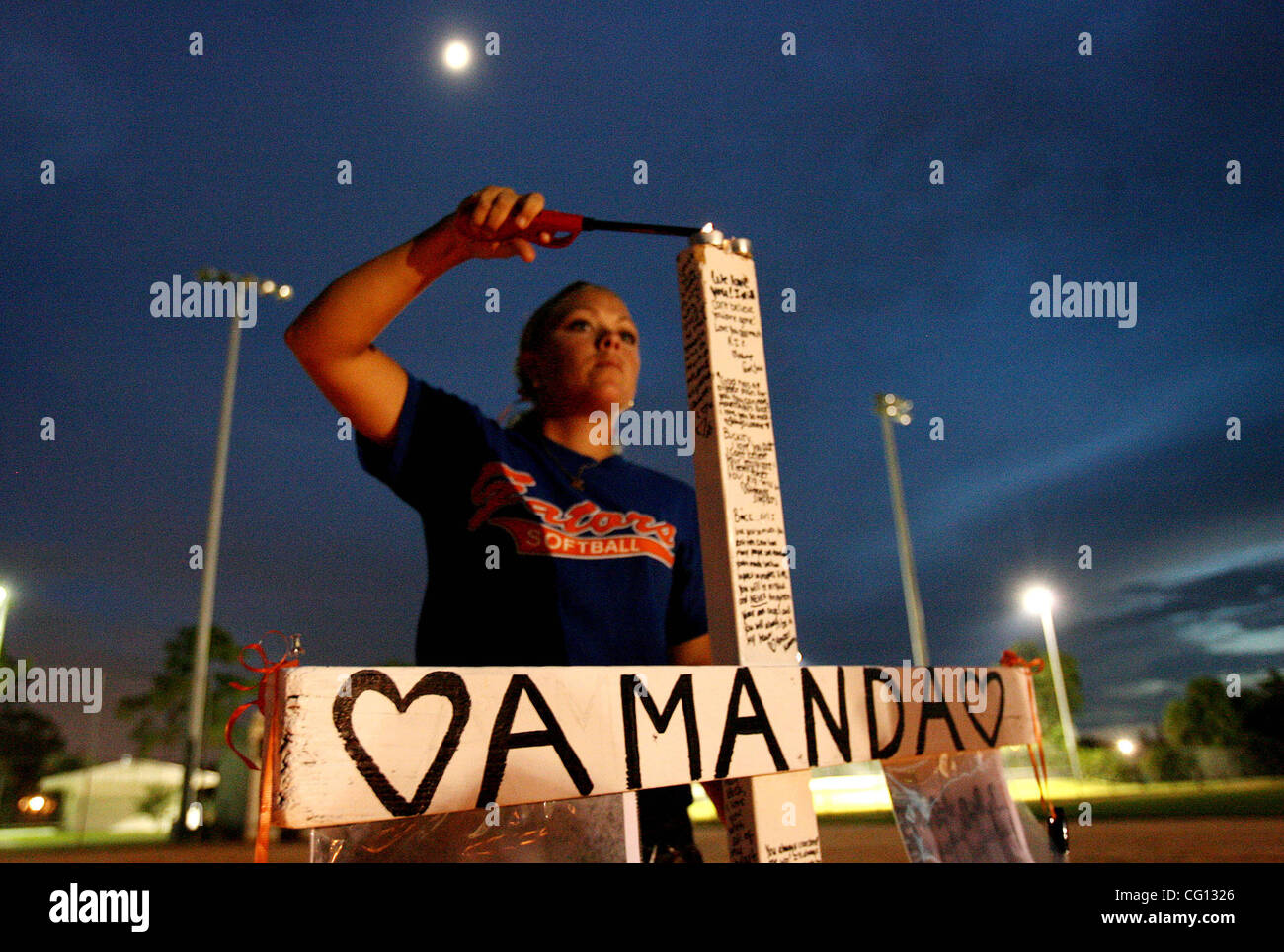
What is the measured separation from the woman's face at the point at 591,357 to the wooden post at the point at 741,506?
715 mm

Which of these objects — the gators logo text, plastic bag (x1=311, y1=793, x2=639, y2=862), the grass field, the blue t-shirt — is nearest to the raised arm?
the blue t-shirt

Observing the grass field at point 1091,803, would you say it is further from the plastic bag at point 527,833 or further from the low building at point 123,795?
the plastic bag at point 527,833

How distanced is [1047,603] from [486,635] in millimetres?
24877

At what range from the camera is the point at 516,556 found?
7.34 feet

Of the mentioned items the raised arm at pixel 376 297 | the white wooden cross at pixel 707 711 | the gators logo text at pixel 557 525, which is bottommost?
the white wooden cross at pixel 707 711

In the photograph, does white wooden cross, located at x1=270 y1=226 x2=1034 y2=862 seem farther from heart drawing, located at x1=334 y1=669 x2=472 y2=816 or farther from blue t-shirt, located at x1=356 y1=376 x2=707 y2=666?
blue t-shirt, located at x1=356 y1=376 x2=707 y2=666

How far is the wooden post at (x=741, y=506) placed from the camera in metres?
1.52

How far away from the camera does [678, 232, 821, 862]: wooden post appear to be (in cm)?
152

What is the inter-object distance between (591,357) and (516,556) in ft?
2.41

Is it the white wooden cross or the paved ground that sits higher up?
the white wooden cross

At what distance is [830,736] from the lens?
1549 mm

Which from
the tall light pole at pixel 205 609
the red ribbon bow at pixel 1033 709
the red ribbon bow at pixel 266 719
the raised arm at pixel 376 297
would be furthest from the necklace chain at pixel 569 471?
the tall light pole at pixel 205 609
